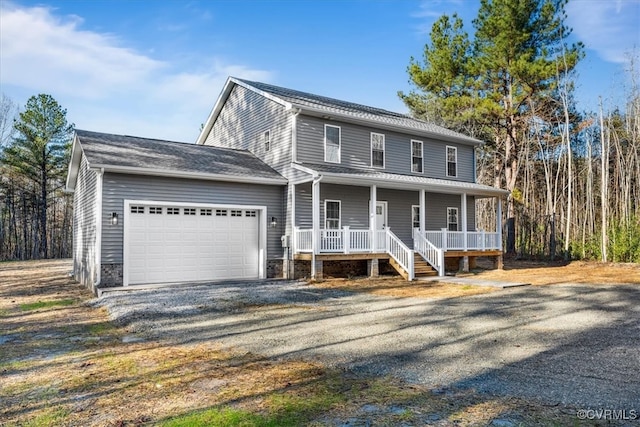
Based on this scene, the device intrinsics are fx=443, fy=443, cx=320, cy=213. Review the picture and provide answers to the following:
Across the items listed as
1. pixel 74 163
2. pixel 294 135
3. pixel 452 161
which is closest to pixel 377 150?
pixel 294 135

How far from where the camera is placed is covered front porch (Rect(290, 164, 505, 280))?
13414mm

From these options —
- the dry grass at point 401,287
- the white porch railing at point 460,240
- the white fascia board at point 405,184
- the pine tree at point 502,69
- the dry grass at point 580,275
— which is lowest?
the dry grass at point 401,287

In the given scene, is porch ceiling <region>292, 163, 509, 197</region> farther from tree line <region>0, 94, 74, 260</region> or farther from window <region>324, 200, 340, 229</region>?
tree line <region>0, 94, 74, 260</region>

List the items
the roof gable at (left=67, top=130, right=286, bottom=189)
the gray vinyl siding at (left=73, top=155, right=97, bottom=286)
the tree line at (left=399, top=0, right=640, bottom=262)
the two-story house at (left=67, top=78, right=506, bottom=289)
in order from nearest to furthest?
1. the roof gable at (left=67, top=130, right=286, bottom=189)
2. the two-story house at (left=67, top=78, right=506, bottom=289)
3. the gray vinyl siding at (left=73, top=155, right=97, bottom=286)
4. the tree line at (left=399, top=0, right=640, bottom=262)

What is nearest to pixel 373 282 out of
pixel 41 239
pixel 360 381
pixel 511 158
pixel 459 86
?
pixel 360 381

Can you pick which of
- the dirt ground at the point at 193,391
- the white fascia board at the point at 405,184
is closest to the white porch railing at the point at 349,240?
the white fascia board at the point at 405,184

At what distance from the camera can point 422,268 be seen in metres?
14.3

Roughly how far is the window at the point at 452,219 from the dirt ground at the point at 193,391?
14105 mm

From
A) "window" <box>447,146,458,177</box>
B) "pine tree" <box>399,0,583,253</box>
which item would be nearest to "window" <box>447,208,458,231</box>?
"window" <box>447,146,458,177</box>

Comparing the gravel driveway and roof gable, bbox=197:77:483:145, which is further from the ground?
roof gable, bbox=197:77:483:145

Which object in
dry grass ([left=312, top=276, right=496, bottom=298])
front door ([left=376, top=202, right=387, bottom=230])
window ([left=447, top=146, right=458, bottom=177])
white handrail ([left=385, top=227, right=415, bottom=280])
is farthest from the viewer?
window ([left=447, top=146, right=458, bottom=177])

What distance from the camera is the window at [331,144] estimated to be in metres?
15.3

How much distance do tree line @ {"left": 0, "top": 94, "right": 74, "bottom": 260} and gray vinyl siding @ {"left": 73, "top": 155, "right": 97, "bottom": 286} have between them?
1602 cm

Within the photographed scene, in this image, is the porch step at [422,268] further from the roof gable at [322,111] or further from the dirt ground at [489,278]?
the roof gable at [322,111]
